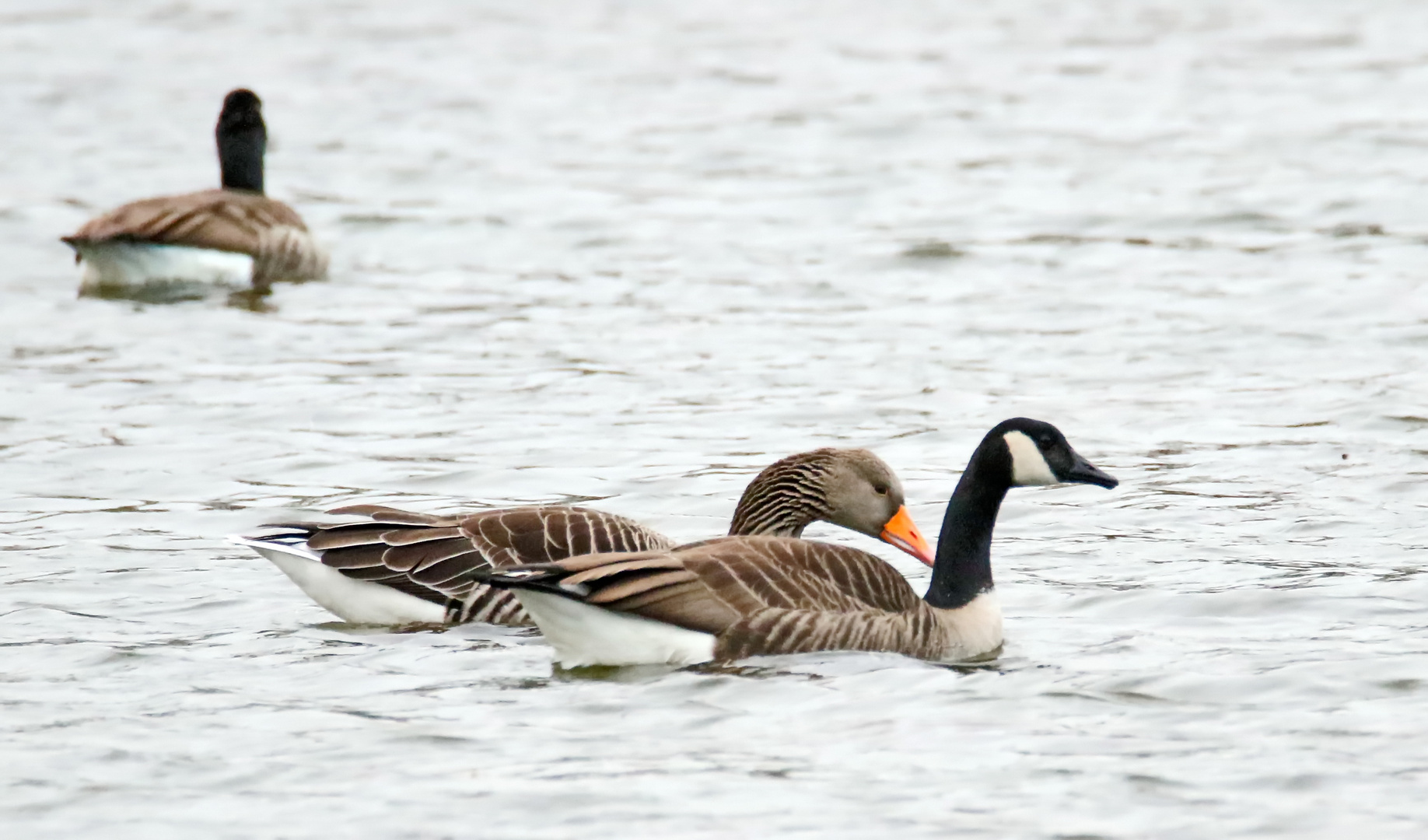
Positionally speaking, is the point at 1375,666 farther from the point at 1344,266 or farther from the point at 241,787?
the point at 1344,266

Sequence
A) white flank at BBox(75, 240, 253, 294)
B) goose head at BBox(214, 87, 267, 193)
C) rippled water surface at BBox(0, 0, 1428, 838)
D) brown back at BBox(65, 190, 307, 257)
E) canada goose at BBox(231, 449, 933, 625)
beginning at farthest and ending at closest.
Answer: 1. goose head at BBox(214, 87, 267, 193)
2. white flank at BBox(75, 240, 253, 294)
3. brown back at BBox(65, 190, 307, 257)
4. canada goose at BBox(231, 449, 933, 625)
5. rippled water surface at BBox(0, 0, 1428, 838)

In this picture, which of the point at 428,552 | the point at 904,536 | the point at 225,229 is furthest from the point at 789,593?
the point at 225,229

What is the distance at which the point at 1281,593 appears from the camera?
899cm

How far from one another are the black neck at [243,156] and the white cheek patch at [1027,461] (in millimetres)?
10639

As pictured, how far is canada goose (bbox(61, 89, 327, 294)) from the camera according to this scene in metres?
16.1

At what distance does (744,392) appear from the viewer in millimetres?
13211

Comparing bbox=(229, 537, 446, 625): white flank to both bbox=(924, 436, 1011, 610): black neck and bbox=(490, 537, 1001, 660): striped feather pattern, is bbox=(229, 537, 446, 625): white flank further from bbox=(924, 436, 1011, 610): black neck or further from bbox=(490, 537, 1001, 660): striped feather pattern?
bbox=(924, 436, 1011, 610): black neck

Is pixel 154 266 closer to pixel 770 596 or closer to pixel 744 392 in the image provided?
pixel 744 392

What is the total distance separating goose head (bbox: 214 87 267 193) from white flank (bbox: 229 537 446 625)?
9.50 m

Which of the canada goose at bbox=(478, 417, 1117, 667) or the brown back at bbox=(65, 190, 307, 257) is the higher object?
the brown back at bbox=(65, 190, 307, 257)

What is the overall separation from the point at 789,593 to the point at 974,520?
93 centimetres

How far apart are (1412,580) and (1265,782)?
275cm

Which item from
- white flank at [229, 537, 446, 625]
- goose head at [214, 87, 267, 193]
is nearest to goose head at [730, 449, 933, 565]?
white flank at [229, 537, 446, 625]

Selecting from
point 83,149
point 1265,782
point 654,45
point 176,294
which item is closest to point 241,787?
point 1265,782
